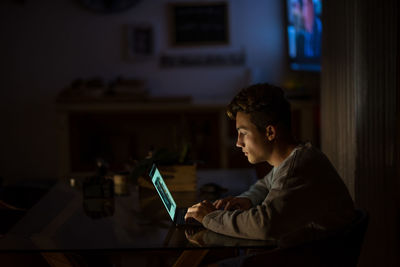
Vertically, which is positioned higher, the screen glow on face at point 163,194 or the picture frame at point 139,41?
the picture frame at point 139,41

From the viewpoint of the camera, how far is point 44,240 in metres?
1.89

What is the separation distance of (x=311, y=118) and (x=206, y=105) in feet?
3.05

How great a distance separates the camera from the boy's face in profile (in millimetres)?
1982

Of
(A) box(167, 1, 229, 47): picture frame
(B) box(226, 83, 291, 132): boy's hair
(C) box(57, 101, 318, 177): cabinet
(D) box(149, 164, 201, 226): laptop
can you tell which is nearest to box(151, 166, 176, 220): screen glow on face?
(D) box(149, 164, 201, 226): laptop

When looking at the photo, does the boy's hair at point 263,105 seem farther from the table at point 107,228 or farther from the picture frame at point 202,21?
the picture frame at point 202,21

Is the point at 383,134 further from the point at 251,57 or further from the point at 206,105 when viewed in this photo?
the point at 251,57

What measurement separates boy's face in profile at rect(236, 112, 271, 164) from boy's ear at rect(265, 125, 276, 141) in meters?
0.01

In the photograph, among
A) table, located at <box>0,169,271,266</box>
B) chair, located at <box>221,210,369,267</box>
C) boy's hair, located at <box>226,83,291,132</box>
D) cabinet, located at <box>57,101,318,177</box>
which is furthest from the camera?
cabinet, located at <box>57,101,318,177</box>

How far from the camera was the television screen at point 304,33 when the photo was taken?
15.3 ft

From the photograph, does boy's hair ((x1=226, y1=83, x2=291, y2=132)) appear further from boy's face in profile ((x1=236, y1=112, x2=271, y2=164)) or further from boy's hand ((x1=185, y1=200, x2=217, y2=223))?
boy's hand ((x1=185, y1=200, x2=217, y2=223))

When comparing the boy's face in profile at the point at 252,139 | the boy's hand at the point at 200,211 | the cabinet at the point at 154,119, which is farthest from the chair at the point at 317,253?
the cabinet at the point at 154,119

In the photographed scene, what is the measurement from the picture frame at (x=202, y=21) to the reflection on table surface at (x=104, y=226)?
329 centimetres

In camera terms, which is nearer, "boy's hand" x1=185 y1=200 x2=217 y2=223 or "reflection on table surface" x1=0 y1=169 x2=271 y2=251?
"reflection on table surface" x1=0 y1=169 x2=271 y2=251

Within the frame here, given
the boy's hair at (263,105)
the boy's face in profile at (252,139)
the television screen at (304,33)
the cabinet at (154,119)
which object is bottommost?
the cabinet at (154,119)
